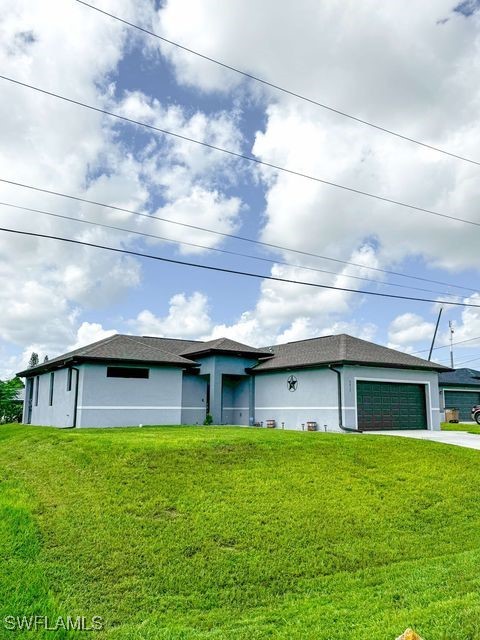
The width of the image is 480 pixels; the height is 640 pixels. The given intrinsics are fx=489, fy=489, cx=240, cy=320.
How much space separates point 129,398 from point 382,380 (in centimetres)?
1089

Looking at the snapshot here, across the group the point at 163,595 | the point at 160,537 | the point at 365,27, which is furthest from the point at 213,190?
the point at 163,595

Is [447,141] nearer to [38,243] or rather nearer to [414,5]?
[414,5]

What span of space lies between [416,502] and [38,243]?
11462mm

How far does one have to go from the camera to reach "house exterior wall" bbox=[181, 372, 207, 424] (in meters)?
23.9

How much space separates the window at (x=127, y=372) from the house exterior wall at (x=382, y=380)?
28.1ft

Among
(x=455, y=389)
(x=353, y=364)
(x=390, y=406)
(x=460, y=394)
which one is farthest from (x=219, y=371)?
(x=460, y=394)

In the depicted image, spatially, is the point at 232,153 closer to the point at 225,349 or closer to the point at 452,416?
the point at 225,349

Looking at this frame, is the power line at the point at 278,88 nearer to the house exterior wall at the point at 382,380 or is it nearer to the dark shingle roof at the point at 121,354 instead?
the house exterior wall at the point at 382,380

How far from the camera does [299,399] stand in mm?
21719

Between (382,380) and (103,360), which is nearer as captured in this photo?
(103,360)

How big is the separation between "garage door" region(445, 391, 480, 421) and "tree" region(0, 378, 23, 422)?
32.0 meters

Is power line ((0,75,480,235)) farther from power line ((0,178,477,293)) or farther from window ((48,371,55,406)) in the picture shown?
window ((48,371,55,406))

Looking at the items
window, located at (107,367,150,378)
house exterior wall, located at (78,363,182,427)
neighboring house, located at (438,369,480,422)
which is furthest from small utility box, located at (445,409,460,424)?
window, located at (107,367,150,378)

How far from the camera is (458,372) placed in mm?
37844
